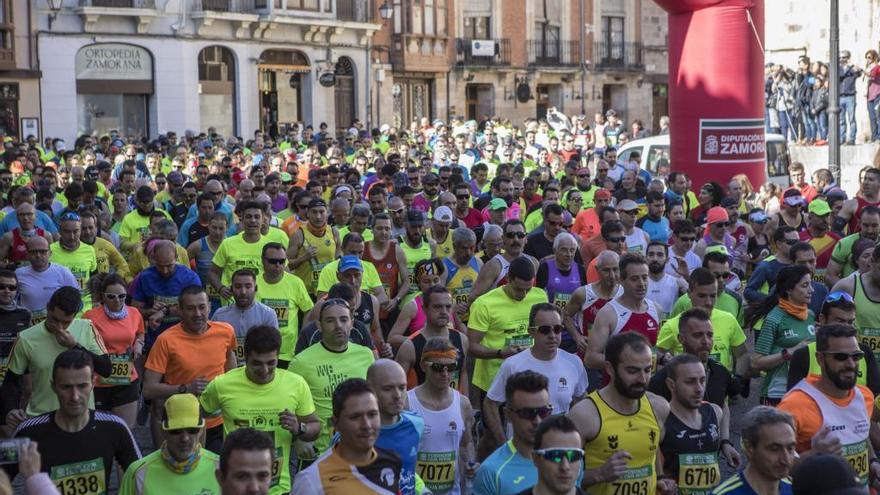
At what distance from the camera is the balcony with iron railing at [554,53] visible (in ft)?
162

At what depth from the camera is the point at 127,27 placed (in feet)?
121

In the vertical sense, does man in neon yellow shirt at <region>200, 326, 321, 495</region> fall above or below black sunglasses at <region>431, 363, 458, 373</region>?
below

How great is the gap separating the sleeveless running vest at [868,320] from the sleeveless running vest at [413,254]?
13.2 ft

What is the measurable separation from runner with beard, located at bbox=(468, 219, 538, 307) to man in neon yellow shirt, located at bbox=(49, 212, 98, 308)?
3.11 meters

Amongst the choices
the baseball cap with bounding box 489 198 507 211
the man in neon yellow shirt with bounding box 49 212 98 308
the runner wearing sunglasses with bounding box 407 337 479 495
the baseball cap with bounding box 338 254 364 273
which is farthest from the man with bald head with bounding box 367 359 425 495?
the baseball cap with bounding box 489 198 507 211

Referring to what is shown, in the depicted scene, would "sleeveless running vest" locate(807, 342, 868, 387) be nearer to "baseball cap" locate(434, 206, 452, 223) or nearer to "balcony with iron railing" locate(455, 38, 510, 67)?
"baseball cap" locate(434, 206, 452, 223)

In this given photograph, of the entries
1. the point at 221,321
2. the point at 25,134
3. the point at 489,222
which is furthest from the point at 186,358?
the point at 25,134

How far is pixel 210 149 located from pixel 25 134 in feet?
35.2

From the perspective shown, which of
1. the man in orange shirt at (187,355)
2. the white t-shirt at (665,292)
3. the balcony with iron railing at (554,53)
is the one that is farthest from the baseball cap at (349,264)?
the balcony with iron railing at (554,53)

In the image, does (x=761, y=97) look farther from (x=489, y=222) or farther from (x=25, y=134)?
(x=25, y=134)

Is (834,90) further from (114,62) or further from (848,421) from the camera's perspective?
(114,62)

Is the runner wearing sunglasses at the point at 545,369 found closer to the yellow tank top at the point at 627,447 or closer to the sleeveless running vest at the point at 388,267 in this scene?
the yellow tank top at the point at 627,447

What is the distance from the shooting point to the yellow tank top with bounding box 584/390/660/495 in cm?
666

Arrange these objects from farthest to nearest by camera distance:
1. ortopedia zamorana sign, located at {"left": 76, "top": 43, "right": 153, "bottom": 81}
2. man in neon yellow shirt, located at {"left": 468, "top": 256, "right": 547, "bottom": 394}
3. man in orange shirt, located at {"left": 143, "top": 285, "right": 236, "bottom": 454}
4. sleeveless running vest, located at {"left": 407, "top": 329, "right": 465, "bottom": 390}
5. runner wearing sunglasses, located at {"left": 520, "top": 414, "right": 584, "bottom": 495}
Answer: ortopedia zamorana sign, located at {"left": 76, "top": 43, "right": 153, "bottom": 81} → man in neon yellow shirt, located at {"left": 468, "top": 256, "right": 547, "bottom": 394} → sleeveless running vest, located at {"left": 407, "top": 329, "right": 465, "bottom": 390} → man in orange shirt, located at {"left": 143, "top": 285, "right": 236, "bottom": 454} → runner wearing sunglasses, located at {"left": 520, "top": 414, "right": 584, "bottom": 495}
